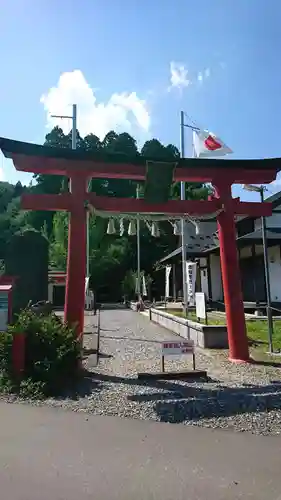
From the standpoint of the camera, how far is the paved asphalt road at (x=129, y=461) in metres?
3.79

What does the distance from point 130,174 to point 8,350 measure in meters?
4.50

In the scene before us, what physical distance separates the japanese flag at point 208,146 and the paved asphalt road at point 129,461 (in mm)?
12390

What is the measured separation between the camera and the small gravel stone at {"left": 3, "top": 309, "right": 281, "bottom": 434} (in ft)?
19.3

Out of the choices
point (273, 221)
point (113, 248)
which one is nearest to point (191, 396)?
point (273, 221)

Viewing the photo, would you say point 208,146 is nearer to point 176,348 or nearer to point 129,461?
point 176,348

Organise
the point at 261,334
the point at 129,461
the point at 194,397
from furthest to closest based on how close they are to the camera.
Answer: the point at 261,334, the point at 194,397, the point at 129,461

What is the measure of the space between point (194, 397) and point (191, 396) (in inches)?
4.4

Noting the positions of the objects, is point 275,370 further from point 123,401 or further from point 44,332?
point 44,332

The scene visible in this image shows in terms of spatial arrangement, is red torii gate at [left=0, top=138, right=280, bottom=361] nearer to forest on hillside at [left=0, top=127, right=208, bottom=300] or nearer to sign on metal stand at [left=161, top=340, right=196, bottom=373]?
sign on metal stand at [left=161, top=340, right=196, bottom=373]

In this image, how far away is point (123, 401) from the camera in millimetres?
6641

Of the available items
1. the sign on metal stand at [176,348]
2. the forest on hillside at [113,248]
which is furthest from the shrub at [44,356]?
the forest on hillside at [113,248]

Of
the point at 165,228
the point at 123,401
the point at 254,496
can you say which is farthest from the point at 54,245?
the point at 254,496

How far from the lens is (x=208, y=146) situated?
1675 cm

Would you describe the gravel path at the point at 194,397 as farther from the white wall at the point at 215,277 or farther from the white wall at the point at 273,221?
the white wall at the point at 215,277
